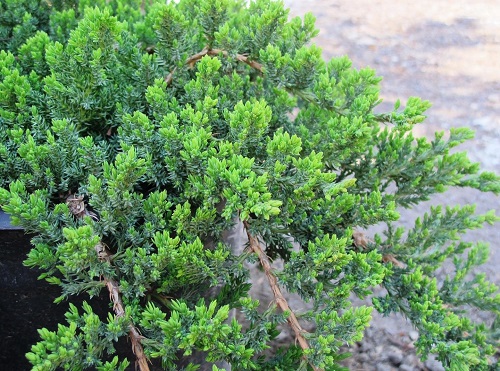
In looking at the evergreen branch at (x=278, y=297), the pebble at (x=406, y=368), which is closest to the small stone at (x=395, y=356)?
the pebble at (x=406, y=368)

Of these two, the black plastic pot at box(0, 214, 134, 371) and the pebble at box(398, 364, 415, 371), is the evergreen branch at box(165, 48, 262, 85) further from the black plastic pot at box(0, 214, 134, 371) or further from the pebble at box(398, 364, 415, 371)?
the pebble at box(398, 364, 415, 371)

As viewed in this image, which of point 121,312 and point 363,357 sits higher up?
point 121,312

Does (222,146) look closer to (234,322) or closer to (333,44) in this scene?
(234,322)

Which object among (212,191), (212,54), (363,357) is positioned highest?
(212,54)

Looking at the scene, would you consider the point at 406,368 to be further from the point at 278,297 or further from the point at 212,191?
the point at 212,191

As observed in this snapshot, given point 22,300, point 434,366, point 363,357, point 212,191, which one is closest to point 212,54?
point 212,191

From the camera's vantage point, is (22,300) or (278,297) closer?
(278,297)

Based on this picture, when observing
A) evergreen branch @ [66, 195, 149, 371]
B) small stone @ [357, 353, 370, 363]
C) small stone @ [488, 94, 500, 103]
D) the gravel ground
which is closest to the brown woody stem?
evergreen branch @ [66, 195, 149, 371]

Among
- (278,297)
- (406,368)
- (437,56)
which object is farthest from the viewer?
(437,56)
